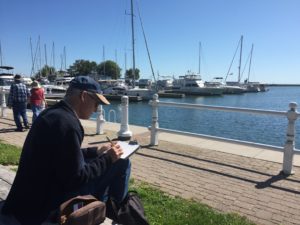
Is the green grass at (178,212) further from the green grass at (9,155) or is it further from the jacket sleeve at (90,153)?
the green grass at (9,155)

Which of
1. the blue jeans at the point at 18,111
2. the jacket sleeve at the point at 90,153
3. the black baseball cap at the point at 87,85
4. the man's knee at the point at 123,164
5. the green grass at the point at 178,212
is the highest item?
the black baseball cap at the point at 87,85

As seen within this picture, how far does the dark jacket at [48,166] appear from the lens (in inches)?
99.7

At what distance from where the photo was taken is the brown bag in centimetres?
245

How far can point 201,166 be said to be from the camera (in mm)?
6984

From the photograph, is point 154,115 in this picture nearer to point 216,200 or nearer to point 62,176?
point 216,200

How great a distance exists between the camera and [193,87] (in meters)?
82.9

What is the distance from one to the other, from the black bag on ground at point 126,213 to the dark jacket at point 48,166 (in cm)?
64

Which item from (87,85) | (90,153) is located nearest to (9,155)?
(90,153)

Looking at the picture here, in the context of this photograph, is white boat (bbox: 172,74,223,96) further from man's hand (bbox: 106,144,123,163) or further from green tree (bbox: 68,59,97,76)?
man's hand (bbox: 106,144,123,163)

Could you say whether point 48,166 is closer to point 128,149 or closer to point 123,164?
point 123,164

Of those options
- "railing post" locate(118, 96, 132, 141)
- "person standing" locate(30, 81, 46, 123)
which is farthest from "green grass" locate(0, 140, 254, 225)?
"person standing" locate(30, 81, 46, 123)

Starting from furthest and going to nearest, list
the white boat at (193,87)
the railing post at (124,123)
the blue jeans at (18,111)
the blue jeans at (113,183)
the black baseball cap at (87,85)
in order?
the white boat at (193,87)
the blue jeans at (18,111)
the railing post at (124,123)
the blue jeans at (113,183)
the black baseball cap at (87,85)

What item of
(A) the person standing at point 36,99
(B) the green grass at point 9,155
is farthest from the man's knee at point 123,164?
(A) the person standing at point 36,99

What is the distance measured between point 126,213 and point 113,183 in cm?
30
